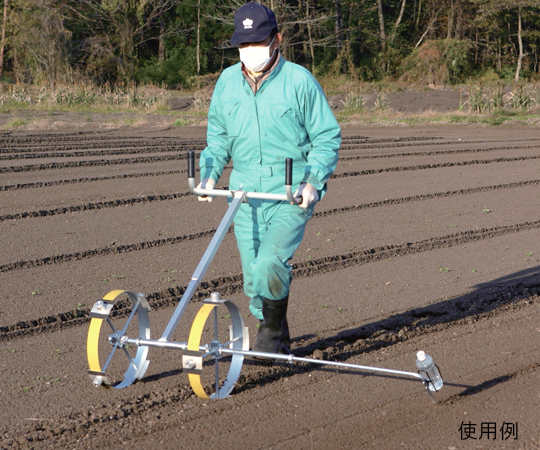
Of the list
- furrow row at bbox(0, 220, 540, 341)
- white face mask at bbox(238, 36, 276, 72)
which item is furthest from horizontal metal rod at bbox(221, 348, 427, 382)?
furrow row at bbox(0, 220, 540, 341)

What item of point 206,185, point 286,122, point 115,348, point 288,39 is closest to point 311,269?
point 206,185

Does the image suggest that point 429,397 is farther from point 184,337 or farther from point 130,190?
point 130,190

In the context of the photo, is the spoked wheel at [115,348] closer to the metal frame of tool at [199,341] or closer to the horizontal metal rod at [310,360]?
the metal frame of tool at [199,341]

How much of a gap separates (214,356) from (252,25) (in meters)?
1.71

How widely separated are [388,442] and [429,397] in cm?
53


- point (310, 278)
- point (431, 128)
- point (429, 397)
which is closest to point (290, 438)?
point (429, 397)

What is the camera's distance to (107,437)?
330 cm

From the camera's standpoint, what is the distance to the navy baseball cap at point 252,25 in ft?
12.0

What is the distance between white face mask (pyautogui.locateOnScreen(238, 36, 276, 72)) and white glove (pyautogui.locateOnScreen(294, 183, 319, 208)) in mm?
678

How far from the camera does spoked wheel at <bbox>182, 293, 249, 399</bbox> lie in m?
3.38

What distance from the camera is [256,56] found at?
373 cm

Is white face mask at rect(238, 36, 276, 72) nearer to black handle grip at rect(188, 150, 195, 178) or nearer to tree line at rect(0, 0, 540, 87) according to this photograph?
black handle grip at rect(188, 150, 195, 178)

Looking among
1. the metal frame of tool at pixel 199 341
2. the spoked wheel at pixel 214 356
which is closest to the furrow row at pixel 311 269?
the metal frame of tool at pixel 199 341

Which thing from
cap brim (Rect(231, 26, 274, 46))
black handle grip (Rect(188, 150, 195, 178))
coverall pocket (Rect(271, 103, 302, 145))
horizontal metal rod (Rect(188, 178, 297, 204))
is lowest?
horizontal metal rod (Rect(188, 178, 297, 204))
